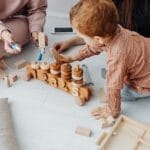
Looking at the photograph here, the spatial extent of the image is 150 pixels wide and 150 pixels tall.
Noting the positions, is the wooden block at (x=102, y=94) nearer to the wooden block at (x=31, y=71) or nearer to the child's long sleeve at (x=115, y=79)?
the child's long sleeve at (x=115, y=79)

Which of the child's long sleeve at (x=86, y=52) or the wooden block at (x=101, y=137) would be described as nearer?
the wooden block at (x=101, y=137)

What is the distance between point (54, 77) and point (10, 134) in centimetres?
A: 27

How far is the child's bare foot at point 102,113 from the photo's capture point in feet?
3.42

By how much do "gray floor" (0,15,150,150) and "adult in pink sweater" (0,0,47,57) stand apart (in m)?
0.15

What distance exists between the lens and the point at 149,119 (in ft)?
3.46

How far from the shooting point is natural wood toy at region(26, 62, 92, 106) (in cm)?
110

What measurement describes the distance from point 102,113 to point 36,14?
51cm

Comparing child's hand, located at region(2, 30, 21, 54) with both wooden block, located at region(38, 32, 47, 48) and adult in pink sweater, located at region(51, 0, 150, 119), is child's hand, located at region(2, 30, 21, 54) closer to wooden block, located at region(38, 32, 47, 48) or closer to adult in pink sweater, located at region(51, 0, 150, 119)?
wooden block, located at region(38, 32, 47, 48)

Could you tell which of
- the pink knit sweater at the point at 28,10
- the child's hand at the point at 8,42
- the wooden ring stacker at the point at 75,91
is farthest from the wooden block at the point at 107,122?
the pink knit sweater at the point at 28,10

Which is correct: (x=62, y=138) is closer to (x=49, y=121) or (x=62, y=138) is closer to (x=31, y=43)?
(x=49, y=121)

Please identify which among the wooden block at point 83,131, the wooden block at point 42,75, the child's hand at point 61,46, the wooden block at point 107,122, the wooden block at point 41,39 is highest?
the wooden block at point 41,39

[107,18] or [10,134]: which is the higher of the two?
[107,18]

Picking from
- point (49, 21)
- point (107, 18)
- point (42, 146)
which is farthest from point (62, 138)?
point (49, 21)

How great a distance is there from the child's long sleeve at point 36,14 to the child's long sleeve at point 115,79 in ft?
1.44
